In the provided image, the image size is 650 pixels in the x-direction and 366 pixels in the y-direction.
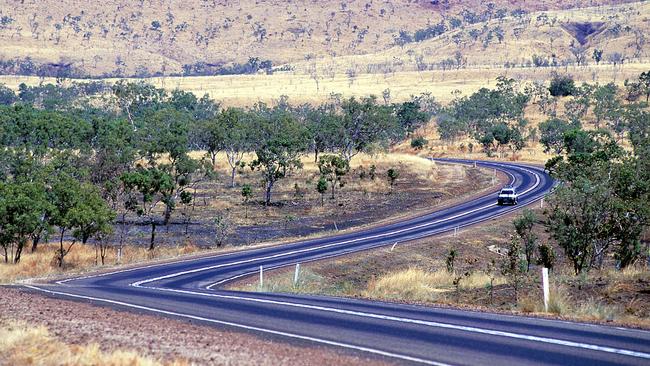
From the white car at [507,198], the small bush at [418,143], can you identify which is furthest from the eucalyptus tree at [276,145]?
the small bush at [418,143]

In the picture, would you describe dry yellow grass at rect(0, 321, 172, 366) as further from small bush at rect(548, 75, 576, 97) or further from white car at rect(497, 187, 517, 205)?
small bush at rect(548, 75, 576, 97)

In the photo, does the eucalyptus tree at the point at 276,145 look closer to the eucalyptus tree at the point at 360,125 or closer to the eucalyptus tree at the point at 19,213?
the eucalyptus tree at the point at 360,125

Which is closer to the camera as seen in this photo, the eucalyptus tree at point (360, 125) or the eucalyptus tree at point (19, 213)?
the eucalyptus tree at point (19, 213)

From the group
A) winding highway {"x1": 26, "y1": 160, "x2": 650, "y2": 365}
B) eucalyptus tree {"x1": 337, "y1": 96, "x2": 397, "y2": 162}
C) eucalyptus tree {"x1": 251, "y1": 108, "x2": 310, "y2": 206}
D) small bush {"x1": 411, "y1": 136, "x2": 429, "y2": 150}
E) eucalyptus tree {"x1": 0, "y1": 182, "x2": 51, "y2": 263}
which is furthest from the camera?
small bush {"x1": 411, "y1": 136, "x2": 429, "y2": 150}

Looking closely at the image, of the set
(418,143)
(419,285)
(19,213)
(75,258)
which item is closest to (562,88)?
(418,143)

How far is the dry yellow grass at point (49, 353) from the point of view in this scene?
13.2 metres

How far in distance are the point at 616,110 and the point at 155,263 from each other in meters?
94.7

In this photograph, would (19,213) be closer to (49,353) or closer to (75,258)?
(75,258)

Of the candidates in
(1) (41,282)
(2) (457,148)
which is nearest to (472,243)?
(1) (41,282)

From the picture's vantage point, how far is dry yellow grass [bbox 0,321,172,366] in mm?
13203

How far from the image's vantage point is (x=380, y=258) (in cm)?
4194

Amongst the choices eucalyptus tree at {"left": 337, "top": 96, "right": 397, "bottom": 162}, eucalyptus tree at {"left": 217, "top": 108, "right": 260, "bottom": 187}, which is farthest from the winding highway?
eucalyptus tree at {"left": 337, "top": 96, "right": 397, "bottom": 162}

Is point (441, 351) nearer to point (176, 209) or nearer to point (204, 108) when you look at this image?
point (176, 209)

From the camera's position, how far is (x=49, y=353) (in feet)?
46.5
